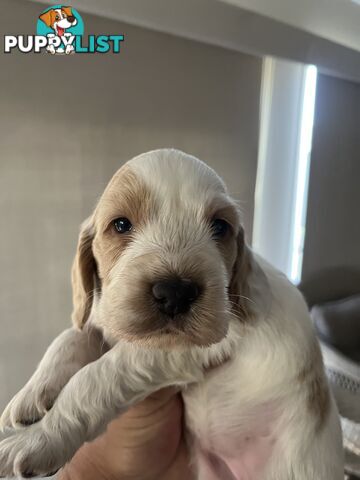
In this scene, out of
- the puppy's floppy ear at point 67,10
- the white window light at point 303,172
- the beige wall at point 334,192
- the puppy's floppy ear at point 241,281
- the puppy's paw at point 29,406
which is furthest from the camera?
the beige wall at point 334,192

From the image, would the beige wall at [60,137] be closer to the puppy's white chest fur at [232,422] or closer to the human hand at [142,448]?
the human hand at [142,448]

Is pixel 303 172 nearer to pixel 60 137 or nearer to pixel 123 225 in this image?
pixel 60 137

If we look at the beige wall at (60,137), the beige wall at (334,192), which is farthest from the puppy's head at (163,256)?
the beige wall at (334,192)

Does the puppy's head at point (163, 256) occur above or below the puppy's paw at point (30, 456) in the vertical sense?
above

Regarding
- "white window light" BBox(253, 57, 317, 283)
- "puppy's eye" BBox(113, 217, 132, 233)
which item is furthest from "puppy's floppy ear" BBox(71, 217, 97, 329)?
"white window light" BBox(253, 57, 317, 283)

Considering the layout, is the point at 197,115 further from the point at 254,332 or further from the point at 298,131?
the point at 254,332

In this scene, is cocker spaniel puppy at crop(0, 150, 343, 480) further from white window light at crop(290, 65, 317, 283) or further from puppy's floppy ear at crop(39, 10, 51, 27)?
white window light at crop(290, 65, 317, 283)

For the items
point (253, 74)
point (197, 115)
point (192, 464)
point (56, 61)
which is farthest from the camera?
point (253, 74)

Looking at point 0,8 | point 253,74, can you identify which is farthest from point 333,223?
point 0,8
